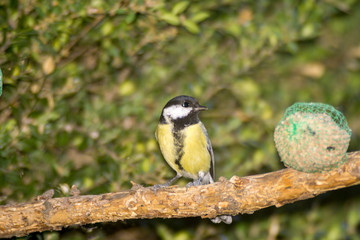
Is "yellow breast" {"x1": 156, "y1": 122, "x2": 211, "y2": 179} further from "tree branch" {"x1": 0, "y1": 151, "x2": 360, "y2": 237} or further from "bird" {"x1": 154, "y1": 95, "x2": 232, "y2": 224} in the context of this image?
"tree branch" {"x1": 0, "y1": 151, "x2": 360, "y2": 237}

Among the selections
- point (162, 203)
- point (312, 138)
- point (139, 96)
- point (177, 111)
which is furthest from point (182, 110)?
point (312, 138)

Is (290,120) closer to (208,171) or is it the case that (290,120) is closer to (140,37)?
(208,171)

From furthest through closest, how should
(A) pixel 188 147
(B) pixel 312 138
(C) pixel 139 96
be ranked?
(C) pixel 139 96 → (A) pixel 188 147 → (B) pixel 312 138

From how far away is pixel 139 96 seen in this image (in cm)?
346

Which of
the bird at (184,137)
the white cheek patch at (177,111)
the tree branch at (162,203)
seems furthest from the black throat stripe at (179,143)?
the tree branch at (162,203)

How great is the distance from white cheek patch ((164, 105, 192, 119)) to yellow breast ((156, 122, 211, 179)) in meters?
0.08

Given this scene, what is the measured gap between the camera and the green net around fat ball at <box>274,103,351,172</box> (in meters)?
2.15

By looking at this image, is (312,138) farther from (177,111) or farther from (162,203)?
(177,111)

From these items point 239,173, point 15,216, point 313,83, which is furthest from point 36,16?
point 313,83

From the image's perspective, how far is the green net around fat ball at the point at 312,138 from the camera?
215 centimetres

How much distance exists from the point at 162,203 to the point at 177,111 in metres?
0.90

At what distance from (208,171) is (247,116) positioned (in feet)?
1.95

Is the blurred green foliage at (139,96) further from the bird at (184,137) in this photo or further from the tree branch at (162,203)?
the tree branch at (162,203)

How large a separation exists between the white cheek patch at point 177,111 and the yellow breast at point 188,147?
0.08 metres
